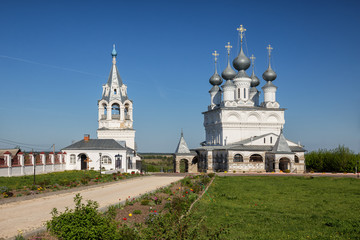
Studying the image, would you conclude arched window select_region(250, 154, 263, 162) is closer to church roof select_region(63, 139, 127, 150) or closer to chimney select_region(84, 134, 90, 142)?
church roof select_region(63, 139, 127, 150)

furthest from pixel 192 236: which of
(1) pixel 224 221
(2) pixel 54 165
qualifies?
(2) pixel 54 165

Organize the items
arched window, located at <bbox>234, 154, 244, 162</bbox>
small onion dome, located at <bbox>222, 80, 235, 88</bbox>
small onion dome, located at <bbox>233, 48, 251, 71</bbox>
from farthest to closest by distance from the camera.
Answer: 1. small onion dome, located at <bbox>233, 48, 251, 71</bbox>
2. small onion dome, located at <bbox>222, 80, 235, 88</bbox>
3. arched window, located at <bbox>234, 154, 244, 162</bbox>

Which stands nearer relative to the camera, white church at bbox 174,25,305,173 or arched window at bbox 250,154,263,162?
white church at bbox 174,25,305,173

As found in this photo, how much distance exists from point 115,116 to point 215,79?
42.7 ft

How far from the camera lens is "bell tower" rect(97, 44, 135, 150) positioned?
1829 inches

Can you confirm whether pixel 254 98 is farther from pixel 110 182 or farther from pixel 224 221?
pixel 224 221

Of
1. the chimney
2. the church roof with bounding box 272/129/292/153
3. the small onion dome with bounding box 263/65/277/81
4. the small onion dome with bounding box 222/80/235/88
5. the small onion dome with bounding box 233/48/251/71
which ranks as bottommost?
the church roof with bounding box 272/129/292/153

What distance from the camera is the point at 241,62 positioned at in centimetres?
4691

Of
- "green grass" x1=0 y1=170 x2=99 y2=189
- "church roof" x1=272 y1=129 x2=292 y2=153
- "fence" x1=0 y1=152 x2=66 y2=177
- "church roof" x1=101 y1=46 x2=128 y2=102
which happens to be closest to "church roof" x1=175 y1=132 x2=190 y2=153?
"church roof" x1=101 y1=46 x2=128 y2=102

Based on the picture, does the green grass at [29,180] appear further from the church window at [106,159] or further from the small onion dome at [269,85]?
the small onion dome at [269,85]

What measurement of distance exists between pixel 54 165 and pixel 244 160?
1720 centimetres

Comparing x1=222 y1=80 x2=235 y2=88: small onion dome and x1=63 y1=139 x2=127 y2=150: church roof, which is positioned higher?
x1=222 y1=80 x2=235 y2=88: small onion dome

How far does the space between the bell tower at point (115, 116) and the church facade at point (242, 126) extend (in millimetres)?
7979

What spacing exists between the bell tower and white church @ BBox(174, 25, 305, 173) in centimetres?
682
